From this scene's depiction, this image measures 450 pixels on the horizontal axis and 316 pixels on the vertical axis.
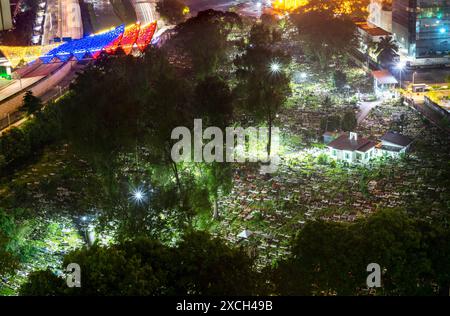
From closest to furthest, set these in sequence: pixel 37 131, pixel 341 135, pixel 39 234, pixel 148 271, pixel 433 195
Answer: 1. pixel 148 271
2. pixel 39 234
3. pixel 433 195
4. pixel 341 135
5. pixel 37 131

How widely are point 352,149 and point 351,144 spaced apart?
57cm

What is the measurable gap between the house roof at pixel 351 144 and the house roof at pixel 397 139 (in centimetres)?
72

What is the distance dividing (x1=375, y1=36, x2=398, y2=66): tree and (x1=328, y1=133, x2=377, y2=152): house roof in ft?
65.0

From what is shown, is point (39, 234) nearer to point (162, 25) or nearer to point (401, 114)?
point (401, 114)

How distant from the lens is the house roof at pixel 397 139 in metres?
37.4

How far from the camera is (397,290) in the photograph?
22.0 meters

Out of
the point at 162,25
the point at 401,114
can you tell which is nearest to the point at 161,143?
the point at 401,114

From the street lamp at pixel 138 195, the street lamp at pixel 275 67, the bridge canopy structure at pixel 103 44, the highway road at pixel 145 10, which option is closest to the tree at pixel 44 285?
the street lamp at pixel 138 195

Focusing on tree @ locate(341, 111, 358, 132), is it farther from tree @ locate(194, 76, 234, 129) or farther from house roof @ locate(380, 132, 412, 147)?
tree @ locate(194, 76, 234, 129)

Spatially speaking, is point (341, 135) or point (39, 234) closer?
point (39, 234)

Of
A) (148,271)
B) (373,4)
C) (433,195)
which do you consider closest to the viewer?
(148,271)

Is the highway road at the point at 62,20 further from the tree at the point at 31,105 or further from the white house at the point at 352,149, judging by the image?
the white house at the point at 352,149

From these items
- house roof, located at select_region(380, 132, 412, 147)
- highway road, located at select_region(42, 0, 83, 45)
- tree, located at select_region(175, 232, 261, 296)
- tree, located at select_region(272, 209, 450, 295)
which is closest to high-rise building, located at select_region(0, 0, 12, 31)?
tree, located at select_region(175, 232, 261, 296)
